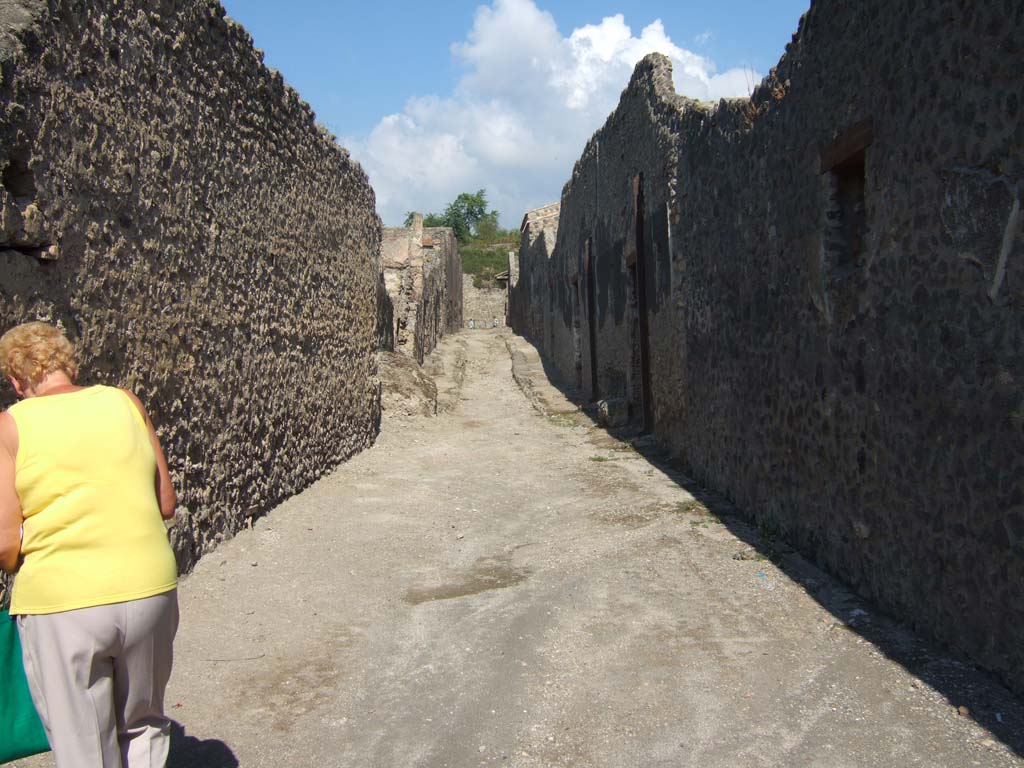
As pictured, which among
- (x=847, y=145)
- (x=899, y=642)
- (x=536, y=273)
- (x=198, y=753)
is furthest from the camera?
(x=536, y=273)

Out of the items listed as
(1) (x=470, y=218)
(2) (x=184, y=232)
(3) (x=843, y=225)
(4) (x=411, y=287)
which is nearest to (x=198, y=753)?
(2) (x=184, y=232)

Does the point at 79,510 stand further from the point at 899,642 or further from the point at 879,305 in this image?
the point at 879,305

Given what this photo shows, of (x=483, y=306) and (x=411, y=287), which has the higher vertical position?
(x=411, y=287)

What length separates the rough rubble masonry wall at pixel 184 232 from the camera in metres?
3.65

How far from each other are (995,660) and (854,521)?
1277 mm

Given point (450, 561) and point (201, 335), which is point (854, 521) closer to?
point (450, 561)

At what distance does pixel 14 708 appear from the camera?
2.56 metres

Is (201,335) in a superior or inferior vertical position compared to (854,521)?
superior

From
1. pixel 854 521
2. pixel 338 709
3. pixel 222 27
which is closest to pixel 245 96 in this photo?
pixel 222 27

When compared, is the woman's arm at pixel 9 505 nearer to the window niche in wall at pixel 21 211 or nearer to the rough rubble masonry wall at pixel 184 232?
the rough rubble masonry wall at pixel 184 232

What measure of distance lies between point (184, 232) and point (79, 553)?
3.26m

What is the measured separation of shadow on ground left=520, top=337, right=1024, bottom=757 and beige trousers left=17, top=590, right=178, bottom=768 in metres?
2.67

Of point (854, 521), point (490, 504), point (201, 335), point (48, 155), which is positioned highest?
point (48, 155)

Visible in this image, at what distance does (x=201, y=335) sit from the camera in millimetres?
5203
